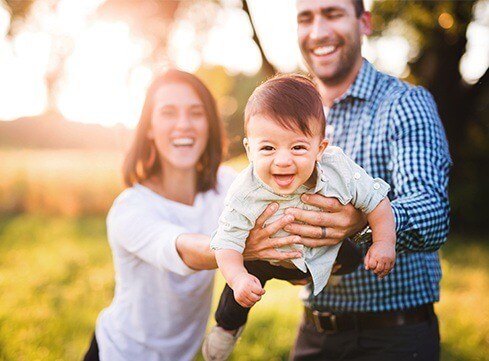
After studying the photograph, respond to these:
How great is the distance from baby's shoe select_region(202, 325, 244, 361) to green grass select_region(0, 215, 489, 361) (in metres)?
2.49

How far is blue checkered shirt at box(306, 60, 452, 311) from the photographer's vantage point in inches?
89.9

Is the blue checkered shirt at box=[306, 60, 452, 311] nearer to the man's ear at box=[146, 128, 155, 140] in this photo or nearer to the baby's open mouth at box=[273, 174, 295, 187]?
the baby's open mouth at box=[273, 174, 295, 187]

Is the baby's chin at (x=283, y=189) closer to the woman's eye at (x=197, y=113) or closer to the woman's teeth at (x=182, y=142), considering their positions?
the woman's teeth at (x=182, y=142)

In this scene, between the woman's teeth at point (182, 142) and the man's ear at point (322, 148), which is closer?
the man's ear at point (322, 148)

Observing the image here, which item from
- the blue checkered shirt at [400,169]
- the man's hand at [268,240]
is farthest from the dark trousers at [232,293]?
the blue checkered shirt at [400,169]

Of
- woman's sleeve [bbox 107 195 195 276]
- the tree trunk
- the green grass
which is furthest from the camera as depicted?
the tree trunk

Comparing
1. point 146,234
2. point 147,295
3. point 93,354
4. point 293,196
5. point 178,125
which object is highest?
point 178,125

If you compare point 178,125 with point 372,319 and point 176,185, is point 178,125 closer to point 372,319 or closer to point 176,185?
point 176,185

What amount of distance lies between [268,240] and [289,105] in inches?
21.1

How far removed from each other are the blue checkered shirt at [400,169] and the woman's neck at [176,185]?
2.81 ft

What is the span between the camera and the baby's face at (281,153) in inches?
78.0

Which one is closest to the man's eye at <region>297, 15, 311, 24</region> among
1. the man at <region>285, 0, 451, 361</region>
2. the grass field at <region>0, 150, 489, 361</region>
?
the man at <region>285, 0, 451, 361</region>

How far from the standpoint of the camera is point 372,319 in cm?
268

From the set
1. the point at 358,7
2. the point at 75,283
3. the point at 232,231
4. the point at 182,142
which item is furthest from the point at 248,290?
the point at 75,283
